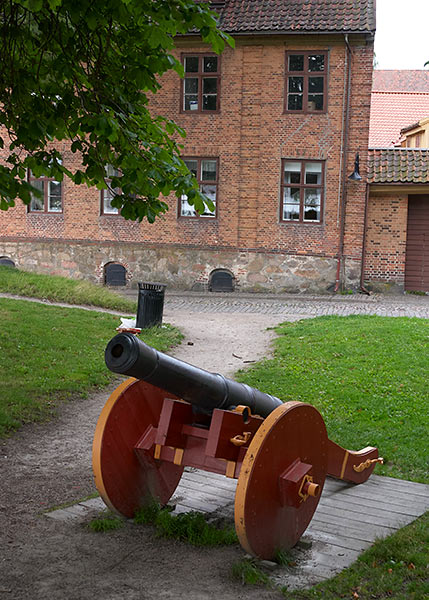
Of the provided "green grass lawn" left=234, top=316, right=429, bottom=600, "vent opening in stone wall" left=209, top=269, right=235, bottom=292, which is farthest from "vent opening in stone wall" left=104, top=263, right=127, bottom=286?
"green grass lawn" left=234, top=316, right=429, bottom=600

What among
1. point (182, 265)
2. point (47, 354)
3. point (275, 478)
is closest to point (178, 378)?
point (275, 478)

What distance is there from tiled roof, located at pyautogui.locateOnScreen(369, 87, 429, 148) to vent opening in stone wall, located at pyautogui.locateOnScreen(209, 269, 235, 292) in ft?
42.6

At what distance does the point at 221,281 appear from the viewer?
23219 millimetres

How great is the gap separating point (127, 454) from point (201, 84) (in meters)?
19.7

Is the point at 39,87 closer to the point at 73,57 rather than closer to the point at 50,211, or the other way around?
the point at 73,57

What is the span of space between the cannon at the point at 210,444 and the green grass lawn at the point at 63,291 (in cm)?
1231

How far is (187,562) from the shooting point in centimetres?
458

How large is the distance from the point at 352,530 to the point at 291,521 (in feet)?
2.29

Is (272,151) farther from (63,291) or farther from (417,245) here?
(63,291)

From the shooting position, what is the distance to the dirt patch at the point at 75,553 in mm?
4191

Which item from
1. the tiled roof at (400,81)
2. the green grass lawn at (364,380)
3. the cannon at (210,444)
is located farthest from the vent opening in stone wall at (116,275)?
the tiled roof at (400,81)

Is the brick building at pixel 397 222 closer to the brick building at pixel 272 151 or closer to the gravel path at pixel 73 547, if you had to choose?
the brick building at pixel 272 151

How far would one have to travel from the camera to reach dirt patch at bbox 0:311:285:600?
4191 millimetres

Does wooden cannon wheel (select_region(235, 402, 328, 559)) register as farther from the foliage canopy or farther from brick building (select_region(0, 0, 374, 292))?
brick building (select_region(0, 0, 374, 292))
